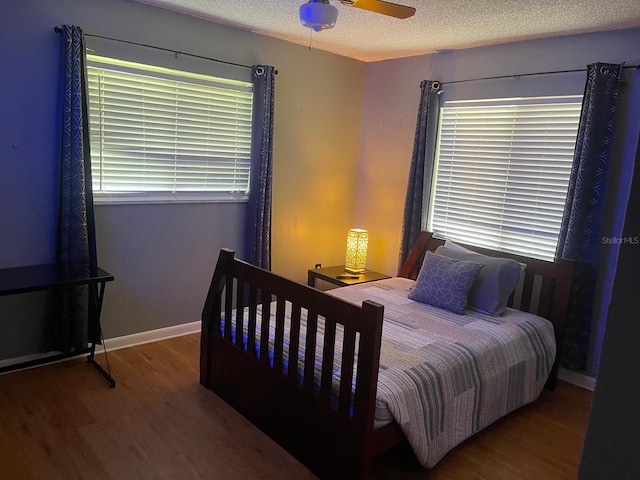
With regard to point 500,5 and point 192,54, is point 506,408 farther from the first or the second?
point 192,54

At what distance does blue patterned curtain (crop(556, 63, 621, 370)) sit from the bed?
0.50ft

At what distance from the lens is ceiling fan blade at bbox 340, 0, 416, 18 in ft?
7.29

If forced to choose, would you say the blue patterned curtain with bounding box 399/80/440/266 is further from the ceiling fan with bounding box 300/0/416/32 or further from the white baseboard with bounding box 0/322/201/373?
the white baseboard with bounding box 0/322/201/373

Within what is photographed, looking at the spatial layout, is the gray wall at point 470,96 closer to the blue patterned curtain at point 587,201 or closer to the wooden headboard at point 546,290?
the blue patterned curtain at point 587,201

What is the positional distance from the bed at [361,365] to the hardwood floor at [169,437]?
12 cm

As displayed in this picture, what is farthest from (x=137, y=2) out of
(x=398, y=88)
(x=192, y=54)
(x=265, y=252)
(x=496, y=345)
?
(x=496, y=345)

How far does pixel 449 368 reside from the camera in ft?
7.73

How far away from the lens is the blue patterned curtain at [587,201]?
3.03 meters

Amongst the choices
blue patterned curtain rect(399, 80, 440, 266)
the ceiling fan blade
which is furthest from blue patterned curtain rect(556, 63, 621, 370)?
the ceiling fan blade

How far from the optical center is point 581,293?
3.21 m

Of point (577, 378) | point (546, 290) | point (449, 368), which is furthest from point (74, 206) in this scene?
point (577, 378)

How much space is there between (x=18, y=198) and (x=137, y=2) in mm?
1474

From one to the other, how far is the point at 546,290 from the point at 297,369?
6.26ft

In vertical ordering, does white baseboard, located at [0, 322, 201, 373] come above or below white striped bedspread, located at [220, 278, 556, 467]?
below
